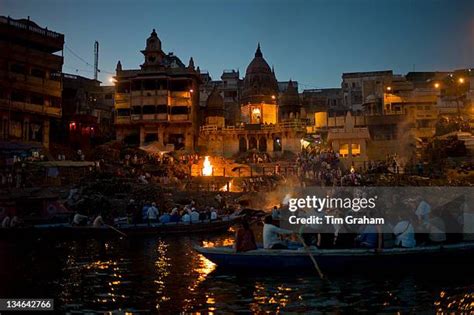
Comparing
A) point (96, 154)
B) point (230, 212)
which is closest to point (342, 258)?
point (230, 212)

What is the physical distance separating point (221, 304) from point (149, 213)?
50.1 ft

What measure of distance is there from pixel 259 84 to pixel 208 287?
53.7m

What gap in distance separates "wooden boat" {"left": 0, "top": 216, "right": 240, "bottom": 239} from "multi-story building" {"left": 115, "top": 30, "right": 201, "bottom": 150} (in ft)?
95.4

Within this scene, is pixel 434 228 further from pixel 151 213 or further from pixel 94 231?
pixel 94 231

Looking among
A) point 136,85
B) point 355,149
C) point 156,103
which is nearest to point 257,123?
point 156,103

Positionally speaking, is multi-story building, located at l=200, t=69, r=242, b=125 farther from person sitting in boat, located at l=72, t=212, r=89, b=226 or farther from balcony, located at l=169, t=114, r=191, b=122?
person sitting in boat, located at l=72, t=212, r=89, b=226

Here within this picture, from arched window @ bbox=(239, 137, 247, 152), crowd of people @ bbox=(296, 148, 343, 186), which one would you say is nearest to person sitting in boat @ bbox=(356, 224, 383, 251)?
crowd of people @ bbox=(296, 148, 343, 186)

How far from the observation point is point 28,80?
4528 cm

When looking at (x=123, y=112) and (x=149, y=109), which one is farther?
(x=123, y=112)

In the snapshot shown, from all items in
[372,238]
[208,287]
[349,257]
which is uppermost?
[372,238]

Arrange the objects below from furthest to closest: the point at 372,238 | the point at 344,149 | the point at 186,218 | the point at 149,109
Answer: the point at 149,109 → the point at 344,149 → the point at 186,218 → the point at 372,238

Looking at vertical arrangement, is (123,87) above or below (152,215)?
above

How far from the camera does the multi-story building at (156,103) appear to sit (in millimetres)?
55312

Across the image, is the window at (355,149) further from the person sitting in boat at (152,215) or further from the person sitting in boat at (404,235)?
the person sitting in boat at (404,235)
